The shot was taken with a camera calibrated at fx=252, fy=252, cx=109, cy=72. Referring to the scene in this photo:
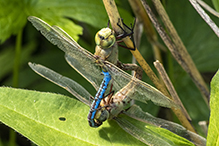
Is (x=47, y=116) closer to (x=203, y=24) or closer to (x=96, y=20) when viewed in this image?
(x=96, y=20)

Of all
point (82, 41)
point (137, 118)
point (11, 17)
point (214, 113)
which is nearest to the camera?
point (214, 113)

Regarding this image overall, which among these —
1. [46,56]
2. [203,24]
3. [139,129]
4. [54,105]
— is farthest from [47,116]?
[203,24]

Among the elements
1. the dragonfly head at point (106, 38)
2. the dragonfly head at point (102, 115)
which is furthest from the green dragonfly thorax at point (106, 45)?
the dragonfly head at point (102, 115)

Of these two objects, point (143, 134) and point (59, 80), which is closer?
point (143, 134)

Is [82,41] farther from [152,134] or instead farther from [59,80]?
[152,134]

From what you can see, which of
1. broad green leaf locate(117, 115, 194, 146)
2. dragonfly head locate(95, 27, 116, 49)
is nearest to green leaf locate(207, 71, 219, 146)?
broad green leaf locate(117, 115, 194, 146)

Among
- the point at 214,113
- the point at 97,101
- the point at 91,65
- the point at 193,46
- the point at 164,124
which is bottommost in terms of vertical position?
the point at 193,46

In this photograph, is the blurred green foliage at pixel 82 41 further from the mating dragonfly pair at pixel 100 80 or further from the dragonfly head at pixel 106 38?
the dragonfly head at pixel 106 38

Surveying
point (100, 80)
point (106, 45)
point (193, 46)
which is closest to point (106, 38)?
point (106, 45)
